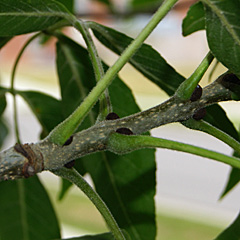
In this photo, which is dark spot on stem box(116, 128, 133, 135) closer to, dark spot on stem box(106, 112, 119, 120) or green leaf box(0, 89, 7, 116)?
dark spot on stem box(106, 112, 119, 120)

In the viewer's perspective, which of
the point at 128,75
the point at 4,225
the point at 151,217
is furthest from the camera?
the point at 128,75

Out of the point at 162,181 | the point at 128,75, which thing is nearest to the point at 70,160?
the point at 162,181

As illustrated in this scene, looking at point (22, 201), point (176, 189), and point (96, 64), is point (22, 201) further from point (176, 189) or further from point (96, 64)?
point (176, 189)

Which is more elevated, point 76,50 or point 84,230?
point 84,230

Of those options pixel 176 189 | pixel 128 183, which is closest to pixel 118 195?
pixel 128 183

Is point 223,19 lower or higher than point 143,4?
lower

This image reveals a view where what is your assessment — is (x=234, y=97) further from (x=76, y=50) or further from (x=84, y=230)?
(x=84, y=230)
